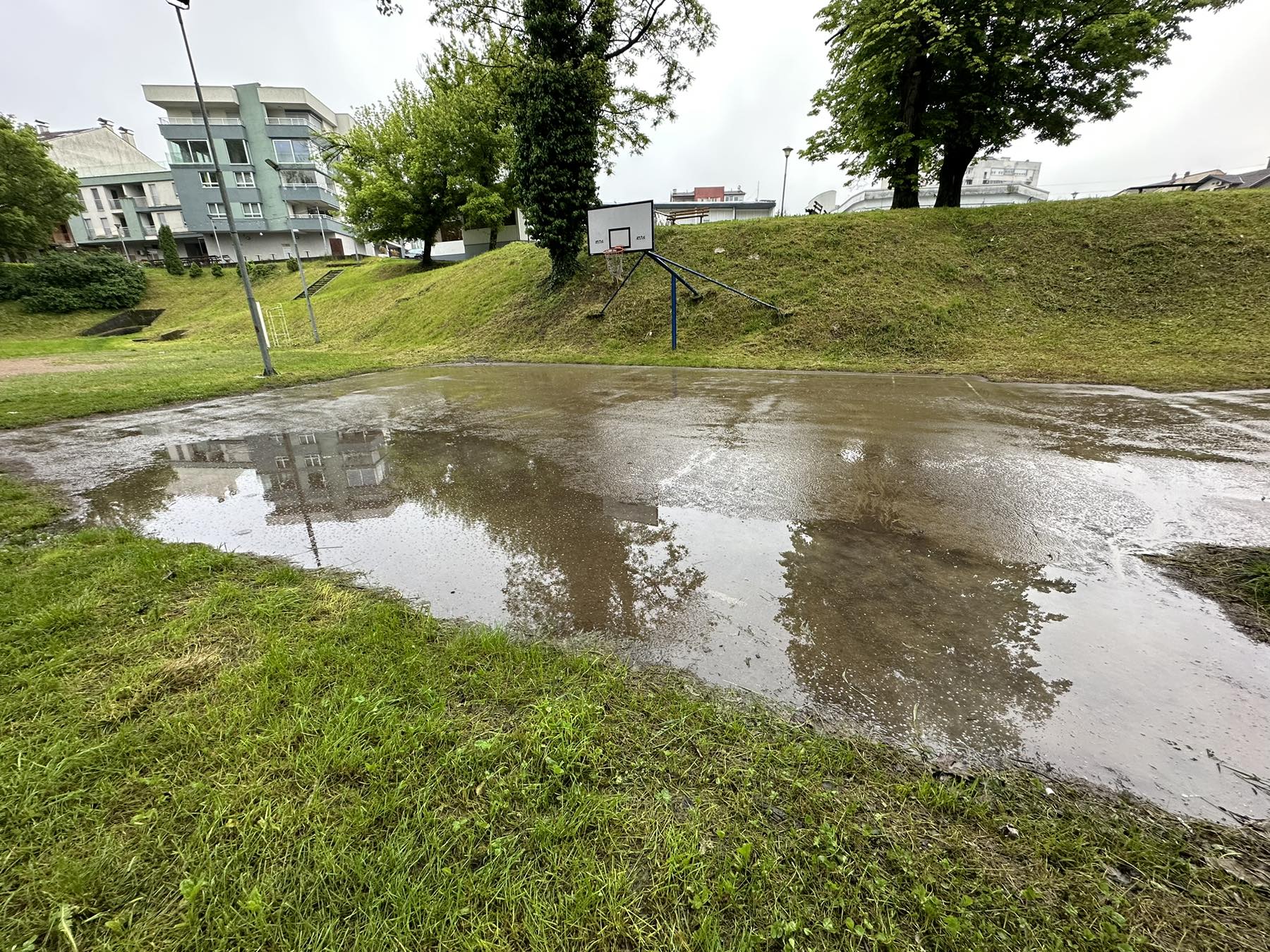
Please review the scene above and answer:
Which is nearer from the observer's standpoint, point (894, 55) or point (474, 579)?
point (474, 579)

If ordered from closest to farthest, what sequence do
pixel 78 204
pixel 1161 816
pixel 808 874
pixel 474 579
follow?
pixel 808 874 → pixel 1161 816 → pixel 474 579 → pixel 78 204

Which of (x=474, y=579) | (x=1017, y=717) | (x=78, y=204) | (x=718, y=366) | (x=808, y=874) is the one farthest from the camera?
(x=78, y=204)

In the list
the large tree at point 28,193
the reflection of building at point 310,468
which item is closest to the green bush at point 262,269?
the large tree at point 28,193

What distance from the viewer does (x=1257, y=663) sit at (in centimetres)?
250

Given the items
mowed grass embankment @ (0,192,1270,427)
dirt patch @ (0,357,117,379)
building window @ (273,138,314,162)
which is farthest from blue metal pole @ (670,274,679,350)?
building window @ (273,138,314,162)

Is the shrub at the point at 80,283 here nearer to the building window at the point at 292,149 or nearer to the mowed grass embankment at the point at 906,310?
the building window at the point at 292,149

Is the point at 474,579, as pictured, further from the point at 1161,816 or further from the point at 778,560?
the point at 1161,816

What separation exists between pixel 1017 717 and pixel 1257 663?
4.74 ft

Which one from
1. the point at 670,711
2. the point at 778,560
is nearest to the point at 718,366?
the point at 778,560

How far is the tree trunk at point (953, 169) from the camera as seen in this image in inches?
634

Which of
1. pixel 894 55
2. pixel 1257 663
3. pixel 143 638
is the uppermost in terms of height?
pixel 894 55

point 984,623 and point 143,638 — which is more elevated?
point 143,638

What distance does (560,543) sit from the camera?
13.0 feet

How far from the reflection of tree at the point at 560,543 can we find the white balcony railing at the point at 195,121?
179ft
